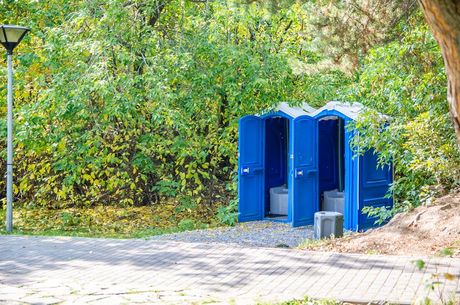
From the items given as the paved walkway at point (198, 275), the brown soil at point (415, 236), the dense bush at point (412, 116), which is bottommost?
the paved walkway at point (198, 275)

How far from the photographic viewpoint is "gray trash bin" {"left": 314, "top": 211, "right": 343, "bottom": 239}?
11812 mm

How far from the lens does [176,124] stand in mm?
14961

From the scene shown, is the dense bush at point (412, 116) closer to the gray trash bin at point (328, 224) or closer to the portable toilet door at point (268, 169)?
the gray trash bin at point (328, 224)

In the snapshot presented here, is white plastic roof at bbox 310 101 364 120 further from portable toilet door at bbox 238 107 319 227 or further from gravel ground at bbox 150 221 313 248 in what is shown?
gravel ground at bbox 150 221 313 248

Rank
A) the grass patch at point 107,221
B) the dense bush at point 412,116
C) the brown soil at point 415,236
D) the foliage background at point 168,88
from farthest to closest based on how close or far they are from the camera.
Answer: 1. the grass patch at point 107,221
2. the foliage background at point 168,88
3. the dense bush at point 412,116
4. the brown soil at point 415,236

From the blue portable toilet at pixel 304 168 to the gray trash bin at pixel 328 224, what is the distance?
1.46 m

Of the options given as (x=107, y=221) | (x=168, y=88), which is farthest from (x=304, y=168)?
(x=107, y=221)

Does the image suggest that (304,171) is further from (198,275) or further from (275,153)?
(198,275)

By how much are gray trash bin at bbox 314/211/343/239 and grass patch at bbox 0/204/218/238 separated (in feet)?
10.9

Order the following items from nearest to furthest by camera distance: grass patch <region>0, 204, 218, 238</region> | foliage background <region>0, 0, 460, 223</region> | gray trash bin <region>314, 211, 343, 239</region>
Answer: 1. gray trash bin <region>314, 211, 343, 239</region>
2. foliage background <region>0, 0, 460, 223</region>
3. grass patch <region>0, 204, 218, 238</region>

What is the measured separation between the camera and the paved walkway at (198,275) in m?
7.45

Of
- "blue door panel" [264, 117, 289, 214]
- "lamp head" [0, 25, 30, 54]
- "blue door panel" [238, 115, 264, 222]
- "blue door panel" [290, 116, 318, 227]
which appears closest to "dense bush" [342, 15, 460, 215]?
"blue door panel" [290, 116, 318, 227]

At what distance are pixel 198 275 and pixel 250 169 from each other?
6560 millimetres

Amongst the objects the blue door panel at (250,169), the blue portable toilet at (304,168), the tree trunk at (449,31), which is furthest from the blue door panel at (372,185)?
the tree trunk at (449,31)
